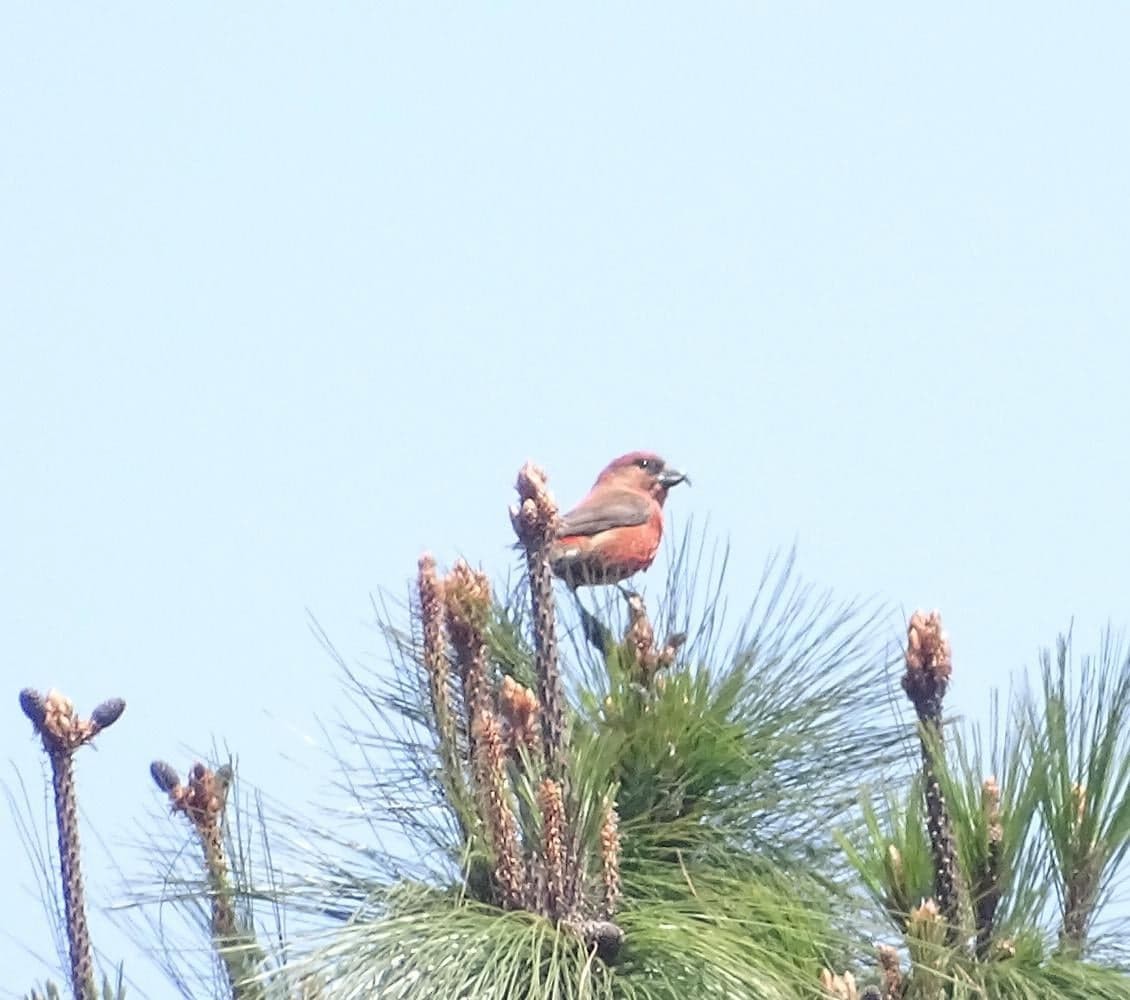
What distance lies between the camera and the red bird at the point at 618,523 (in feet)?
21.7

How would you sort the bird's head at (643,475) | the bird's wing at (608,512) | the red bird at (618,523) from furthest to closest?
the bird's head at (643,475), the bird's wing at (608,512), the red bird at (618,523)

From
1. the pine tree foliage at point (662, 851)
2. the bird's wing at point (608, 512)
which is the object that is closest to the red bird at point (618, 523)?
the bird's wing at point (608, 512)

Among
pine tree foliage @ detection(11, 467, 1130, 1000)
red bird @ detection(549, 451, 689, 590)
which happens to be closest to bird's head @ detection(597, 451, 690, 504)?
red bird @ detection(549, 451, 689, 590)

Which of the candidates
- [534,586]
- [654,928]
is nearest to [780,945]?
[654,928]

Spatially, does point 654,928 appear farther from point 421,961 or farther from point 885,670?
point 885,670

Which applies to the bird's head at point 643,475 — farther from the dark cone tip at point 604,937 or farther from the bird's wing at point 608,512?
the dark cone tip at point 604,937

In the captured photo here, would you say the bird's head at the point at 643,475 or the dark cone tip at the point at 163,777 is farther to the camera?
the bird's head at the point at 643,475

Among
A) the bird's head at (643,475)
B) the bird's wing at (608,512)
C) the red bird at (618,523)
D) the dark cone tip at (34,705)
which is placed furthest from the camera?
the bird's head at (643,475)

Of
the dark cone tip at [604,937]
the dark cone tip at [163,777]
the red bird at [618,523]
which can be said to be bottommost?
the dark cone tip at [604,937]

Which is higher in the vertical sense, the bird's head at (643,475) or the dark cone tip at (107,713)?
the bird's head at (643,475)

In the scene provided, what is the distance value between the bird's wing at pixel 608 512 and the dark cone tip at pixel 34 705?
3.88 metres

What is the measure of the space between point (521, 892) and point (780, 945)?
1.37 feet

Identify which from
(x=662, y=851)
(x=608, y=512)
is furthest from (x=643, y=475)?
(x=662, y=851)

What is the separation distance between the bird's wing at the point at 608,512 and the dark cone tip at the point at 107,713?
385 cm
